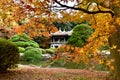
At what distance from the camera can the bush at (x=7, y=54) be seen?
12010mm

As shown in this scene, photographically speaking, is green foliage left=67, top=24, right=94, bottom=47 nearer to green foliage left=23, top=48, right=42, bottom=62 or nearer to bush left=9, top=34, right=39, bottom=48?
green foliage left=23, top=48, right=42, bottom=62

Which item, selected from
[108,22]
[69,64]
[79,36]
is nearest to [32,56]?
[79,36]

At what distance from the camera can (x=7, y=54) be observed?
12148 millimetres

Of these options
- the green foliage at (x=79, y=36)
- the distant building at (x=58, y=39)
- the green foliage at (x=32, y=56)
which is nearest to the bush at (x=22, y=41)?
the green foliage at (x=32, y=56)

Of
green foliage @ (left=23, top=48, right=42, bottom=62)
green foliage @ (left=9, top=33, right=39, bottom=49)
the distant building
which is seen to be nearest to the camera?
green foliage @ (left=23, top=48, right=42, bottom=62)

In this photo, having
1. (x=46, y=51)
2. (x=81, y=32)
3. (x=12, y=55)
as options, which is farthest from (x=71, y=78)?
(x=46, y=51)

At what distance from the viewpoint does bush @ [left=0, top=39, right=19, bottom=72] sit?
12010 millimetres

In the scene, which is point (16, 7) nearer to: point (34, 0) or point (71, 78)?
point (34, 0)

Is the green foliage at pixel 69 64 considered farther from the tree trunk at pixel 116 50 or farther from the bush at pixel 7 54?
the tree trunk at pixel 116 50

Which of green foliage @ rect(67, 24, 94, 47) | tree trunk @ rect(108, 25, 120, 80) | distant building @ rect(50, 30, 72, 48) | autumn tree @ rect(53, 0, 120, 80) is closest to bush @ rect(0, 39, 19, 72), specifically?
autumn tree @ rect(53, 0, 120, 80)

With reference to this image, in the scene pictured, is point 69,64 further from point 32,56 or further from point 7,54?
point 7,54

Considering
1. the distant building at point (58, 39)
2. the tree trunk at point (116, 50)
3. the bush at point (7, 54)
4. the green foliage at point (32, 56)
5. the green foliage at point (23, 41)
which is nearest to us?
the tree trunk at point (116, 50)

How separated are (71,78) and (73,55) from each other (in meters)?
2.98

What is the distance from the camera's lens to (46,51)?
32562mm
